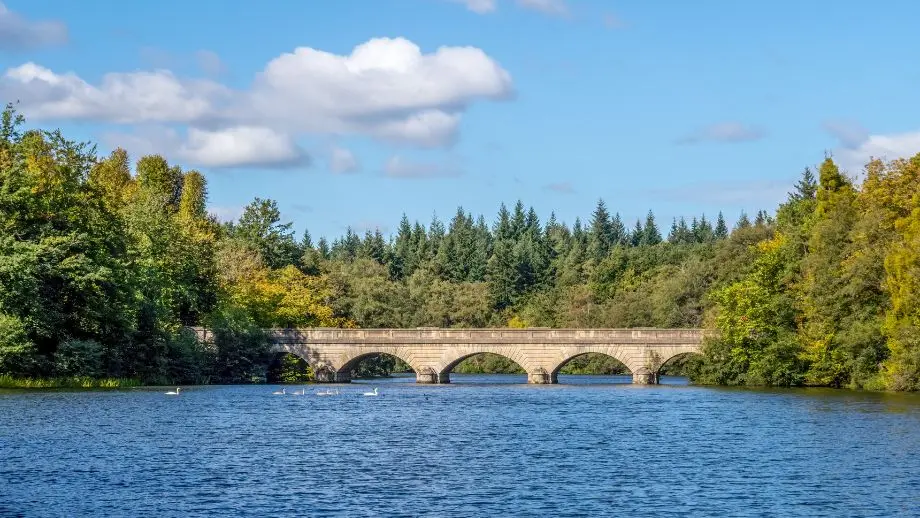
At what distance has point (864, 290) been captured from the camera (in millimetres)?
70562

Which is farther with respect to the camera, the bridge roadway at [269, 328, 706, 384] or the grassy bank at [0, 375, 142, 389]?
the bridge roadway at [269, 328, 706, 384]

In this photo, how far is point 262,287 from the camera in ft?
323

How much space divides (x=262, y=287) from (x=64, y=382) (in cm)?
3367

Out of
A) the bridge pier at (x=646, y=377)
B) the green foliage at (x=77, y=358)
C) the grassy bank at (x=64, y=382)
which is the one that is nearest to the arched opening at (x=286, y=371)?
the grassy bank at (x=64, y=382)

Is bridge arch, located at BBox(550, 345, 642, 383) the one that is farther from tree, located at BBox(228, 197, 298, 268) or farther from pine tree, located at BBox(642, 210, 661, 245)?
pine tree, located at BBox(642, 210, 661, 245)

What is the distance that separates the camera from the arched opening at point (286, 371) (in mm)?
90938

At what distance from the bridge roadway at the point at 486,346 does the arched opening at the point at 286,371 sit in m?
3.32

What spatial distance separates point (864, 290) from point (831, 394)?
6.60 m

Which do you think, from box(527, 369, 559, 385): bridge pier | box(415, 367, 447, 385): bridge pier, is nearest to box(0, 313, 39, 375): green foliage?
box(415, 367, 447, 385): bridge pier

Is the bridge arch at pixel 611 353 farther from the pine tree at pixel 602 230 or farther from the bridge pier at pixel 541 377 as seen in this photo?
the pine tree at pixel 602 230

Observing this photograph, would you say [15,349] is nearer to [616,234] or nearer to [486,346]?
[486,346]

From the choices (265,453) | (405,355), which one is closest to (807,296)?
(405,355)

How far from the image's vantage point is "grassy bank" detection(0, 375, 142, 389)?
62.4 m

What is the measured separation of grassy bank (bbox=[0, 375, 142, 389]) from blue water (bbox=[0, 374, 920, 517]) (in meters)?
2.22
